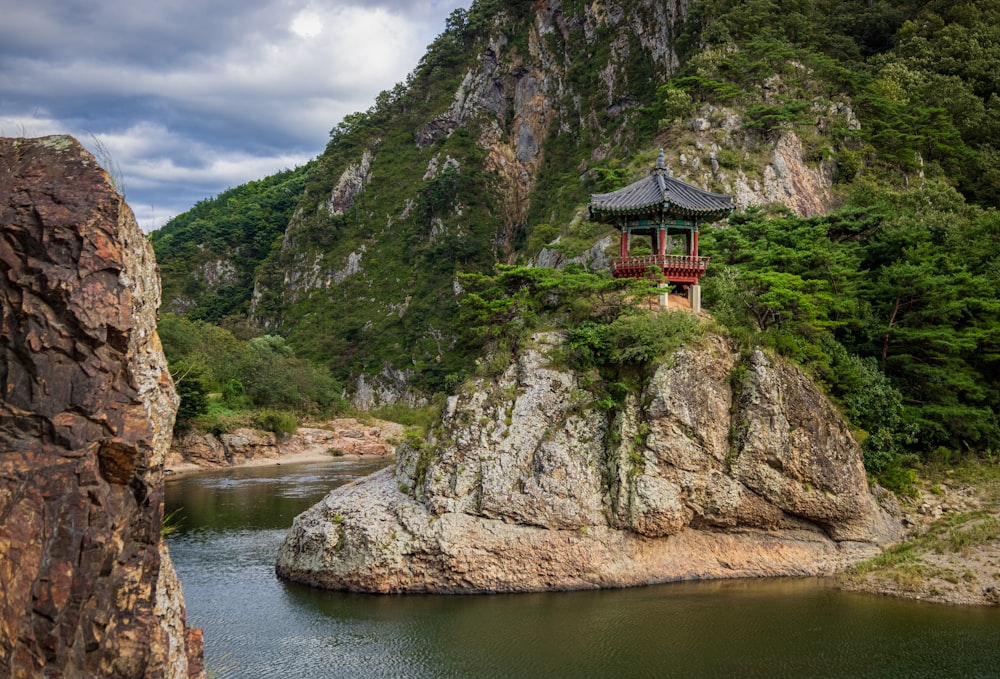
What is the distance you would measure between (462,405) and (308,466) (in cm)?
2693

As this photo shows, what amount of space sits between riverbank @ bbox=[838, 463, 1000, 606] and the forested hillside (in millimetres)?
1271

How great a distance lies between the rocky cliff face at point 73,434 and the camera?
6910 millimetres

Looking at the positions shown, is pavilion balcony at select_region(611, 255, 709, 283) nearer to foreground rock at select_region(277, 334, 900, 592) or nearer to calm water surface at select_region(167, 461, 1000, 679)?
foreground rock at select_region(277, 334, 900, 592)

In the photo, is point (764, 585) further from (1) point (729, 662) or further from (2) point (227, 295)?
(2) point (227, 295)

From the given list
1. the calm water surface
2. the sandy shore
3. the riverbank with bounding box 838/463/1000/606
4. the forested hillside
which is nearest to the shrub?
the sandy shore

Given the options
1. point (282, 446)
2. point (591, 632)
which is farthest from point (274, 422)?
point (591, 632)

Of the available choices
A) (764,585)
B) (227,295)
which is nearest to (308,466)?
(764,585)

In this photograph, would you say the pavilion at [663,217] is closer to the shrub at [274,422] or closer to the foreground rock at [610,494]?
the foreground rock at [610,494]

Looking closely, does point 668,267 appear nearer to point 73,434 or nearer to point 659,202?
point 659,202

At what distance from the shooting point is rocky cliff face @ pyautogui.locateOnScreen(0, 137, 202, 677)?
272 inches

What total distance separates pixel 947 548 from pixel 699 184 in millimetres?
25386

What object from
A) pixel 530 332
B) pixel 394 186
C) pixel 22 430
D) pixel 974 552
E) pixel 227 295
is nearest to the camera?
pixel 22 430

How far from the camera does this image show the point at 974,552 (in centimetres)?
2039

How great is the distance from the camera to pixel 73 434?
23.7ft
